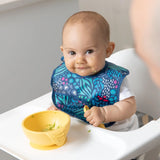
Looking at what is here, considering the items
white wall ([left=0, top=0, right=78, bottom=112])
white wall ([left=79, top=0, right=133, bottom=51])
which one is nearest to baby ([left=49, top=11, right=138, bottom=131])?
white wall ([left=0, top=0, right=78, bottom=112])

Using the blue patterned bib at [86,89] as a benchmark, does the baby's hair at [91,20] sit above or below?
above

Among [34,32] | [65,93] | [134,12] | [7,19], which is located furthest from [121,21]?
[134,12]

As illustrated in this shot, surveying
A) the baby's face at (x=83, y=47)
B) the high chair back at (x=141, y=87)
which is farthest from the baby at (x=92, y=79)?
the high chair back at (x=141, y=87)

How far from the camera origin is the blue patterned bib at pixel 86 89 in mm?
978

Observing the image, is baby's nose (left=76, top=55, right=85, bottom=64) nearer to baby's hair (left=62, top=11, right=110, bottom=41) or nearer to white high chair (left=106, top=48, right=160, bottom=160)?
baby's hair (left=62, top=11, right=110, bottom=41)

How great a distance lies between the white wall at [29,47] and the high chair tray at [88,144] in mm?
783

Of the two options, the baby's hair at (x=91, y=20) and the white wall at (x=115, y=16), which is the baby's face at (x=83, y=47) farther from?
the white wall at (x=115, y=16)

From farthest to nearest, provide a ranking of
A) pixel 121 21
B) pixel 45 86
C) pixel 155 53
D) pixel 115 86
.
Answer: pixel 121 21 < pixel 45 86 < pixel 115 86 < pixel 155 53

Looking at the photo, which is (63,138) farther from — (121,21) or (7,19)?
(121,21)

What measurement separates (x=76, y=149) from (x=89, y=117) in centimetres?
9

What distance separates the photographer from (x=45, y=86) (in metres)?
1.88

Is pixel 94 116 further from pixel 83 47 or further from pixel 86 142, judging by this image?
pixel 83 47

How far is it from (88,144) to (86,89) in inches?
8.3

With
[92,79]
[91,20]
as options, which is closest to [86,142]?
[92,79]
